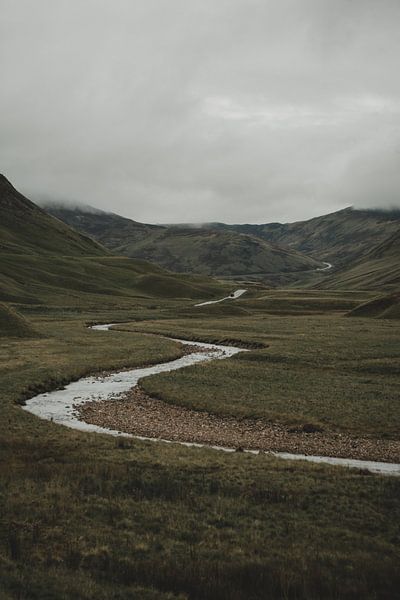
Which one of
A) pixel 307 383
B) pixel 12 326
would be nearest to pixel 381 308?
pixel 307 383

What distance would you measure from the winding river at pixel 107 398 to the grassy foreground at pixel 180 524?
117 inches

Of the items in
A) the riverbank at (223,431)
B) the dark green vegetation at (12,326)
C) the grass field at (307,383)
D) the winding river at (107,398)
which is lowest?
the riverbank at (223,431)

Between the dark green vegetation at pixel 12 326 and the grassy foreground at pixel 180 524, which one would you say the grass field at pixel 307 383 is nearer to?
the grassy foreground at pixel 180 524

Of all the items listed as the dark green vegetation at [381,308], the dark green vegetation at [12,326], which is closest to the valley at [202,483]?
the dark green vegetation at [12,326]

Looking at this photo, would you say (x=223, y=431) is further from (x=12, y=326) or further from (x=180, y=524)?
(x=12, y=326)

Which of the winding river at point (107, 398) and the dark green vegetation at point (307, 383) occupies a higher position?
the dark green vegetation at point (307, 383)

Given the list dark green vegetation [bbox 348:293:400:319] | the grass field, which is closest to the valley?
the grass field

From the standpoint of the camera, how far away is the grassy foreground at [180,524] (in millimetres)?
15219

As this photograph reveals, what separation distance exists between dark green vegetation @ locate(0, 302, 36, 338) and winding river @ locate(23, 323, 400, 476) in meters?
30.9

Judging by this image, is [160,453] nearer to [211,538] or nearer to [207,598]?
[211,538]

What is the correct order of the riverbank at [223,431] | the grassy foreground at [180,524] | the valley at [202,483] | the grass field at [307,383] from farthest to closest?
the grass field at [307,383]
the riverbank at [223,431]
the valley at [202,483]
the grassy foreground at [180,524]

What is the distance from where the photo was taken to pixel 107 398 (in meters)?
46.2

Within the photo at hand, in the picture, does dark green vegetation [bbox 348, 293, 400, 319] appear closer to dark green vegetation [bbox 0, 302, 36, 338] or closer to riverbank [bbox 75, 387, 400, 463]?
dark green vegetation [bbox 0, 302, 36, 338]

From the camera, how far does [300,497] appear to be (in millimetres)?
21875
